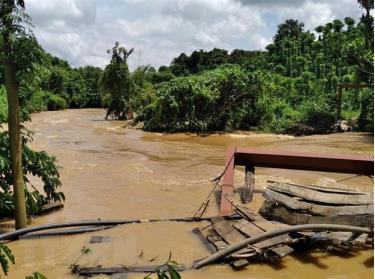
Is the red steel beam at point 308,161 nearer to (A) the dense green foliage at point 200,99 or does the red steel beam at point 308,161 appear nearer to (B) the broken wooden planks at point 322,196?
(B) the broken wooden planks at point 322,196

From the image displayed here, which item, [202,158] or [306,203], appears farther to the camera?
[202,158]

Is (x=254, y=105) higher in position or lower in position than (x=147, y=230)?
higher

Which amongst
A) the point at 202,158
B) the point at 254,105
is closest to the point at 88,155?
the point at 202,158

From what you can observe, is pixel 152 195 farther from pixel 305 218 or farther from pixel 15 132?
pixel 15 132

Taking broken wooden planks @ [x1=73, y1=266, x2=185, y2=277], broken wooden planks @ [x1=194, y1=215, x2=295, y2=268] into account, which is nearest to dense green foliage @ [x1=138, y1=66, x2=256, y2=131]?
broken wooden planks @ [x1=194, y1=215, x2=295, y2=268]

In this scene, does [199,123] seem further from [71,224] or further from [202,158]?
[71,224]

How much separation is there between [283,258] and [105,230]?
279 centimetres

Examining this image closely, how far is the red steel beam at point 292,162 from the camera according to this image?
7684mm

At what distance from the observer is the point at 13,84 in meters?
6.08

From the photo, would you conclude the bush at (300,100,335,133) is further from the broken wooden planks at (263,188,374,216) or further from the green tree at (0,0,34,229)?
the green tree at (0,0,34,229)

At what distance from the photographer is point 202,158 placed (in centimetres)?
1494

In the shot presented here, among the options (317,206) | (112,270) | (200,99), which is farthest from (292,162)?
(200,99)

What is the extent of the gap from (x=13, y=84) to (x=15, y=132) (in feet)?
2.13

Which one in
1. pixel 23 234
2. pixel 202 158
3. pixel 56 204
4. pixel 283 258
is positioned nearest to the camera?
pixel 283 258
